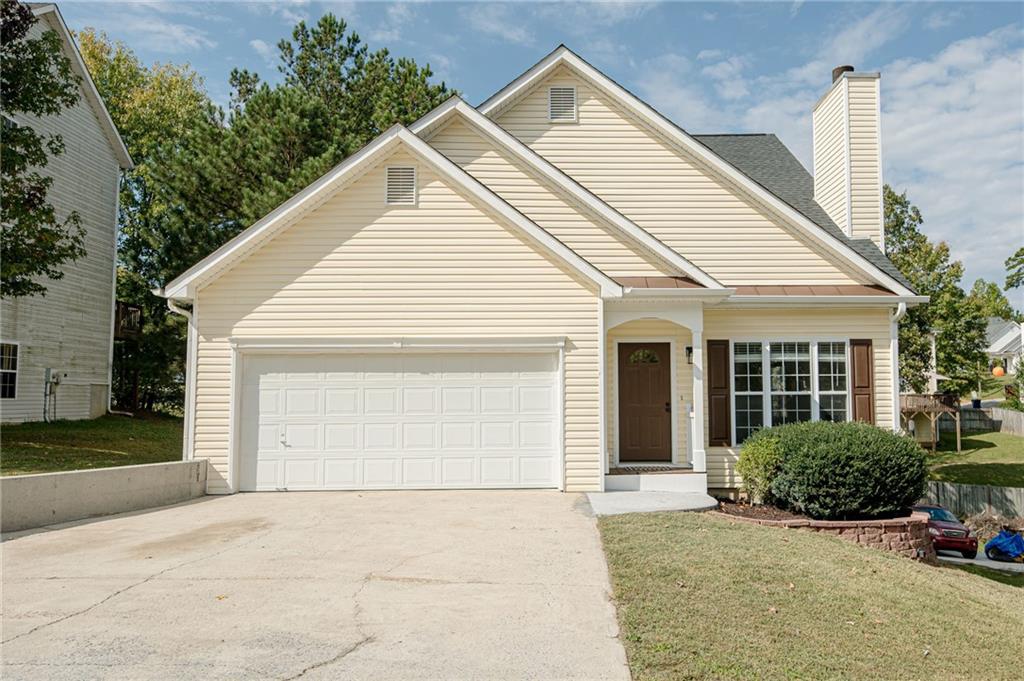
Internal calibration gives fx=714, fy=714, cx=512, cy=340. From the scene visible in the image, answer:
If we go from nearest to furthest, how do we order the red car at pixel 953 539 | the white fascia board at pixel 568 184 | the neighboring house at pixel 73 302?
the white fascia board at pixel 568 184, the red car at pixel 953 539, the neighboring house at pixel 73 302

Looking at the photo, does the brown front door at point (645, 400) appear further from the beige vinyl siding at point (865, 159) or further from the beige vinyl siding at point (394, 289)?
the beige vinyl siding at point (865, 159)

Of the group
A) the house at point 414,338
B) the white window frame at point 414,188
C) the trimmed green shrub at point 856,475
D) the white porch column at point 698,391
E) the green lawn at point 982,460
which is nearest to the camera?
the trimmed green shrub at point 856,475

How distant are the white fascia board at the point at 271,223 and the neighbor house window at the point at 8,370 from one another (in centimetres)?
1048

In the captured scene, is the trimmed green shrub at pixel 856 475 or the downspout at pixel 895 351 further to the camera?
the downspout at pixel 895 351

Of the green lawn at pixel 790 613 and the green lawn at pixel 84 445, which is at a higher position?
the green lawn at pixel 84 445

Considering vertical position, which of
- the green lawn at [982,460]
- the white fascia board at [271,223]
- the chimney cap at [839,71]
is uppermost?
the chimney cap at [839,71]

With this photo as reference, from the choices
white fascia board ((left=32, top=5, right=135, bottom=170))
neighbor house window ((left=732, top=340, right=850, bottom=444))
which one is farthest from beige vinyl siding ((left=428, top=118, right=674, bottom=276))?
white fascia board ((left=32, top=5, right=135, bottom=170))

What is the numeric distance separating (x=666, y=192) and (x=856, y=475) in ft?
20.7

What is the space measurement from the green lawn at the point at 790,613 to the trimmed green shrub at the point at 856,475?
5.51 ft

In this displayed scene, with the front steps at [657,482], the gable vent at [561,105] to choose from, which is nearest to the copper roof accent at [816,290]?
the front steps at [657,482]

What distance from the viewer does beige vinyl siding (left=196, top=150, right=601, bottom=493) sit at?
446 inches

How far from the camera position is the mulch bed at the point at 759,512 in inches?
411

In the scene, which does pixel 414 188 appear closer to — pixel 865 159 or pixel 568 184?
pixel 568 184

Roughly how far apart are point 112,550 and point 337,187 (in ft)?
Result: 20.3
